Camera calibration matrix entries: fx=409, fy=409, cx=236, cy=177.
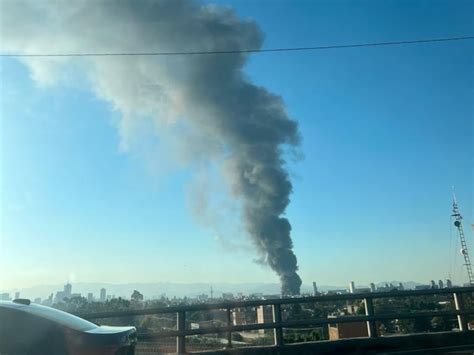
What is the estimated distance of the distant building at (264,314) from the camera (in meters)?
7.89

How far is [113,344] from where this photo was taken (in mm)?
4176

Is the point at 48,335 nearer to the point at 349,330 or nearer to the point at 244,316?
the point at 244,316

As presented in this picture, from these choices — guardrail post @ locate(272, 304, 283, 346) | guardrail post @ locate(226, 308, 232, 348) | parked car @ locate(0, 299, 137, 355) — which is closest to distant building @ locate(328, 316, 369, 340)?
guardrail post @ locate(272, 304, 283, 346)

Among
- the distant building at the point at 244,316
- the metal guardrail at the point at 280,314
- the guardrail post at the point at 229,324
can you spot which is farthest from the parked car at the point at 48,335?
the distant building at the point at 244,316

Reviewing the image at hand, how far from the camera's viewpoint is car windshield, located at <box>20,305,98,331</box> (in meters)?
4.22

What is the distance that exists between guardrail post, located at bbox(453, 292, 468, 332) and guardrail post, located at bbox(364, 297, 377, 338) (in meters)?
1.73

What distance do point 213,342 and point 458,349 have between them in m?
4.45

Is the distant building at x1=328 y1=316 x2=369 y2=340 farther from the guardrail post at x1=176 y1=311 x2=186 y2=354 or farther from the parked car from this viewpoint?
the parked car

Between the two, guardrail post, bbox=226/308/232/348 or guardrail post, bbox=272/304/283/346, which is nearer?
guardrail post, bbox=226/308/232/348

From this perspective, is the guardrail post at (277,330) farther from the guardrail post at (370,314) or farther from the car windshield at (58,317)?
the car windshield at (58,317)

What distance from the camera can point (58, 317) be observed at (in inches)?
172

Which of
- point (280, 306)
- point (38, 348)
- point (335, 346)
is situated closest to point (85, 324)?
point (38, 348)

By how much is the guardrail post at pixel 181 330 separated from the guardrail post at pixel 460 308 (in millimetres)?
5363

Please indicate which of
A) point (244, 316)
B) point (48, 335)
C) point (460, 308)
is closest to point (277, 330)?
point (244, 316)
